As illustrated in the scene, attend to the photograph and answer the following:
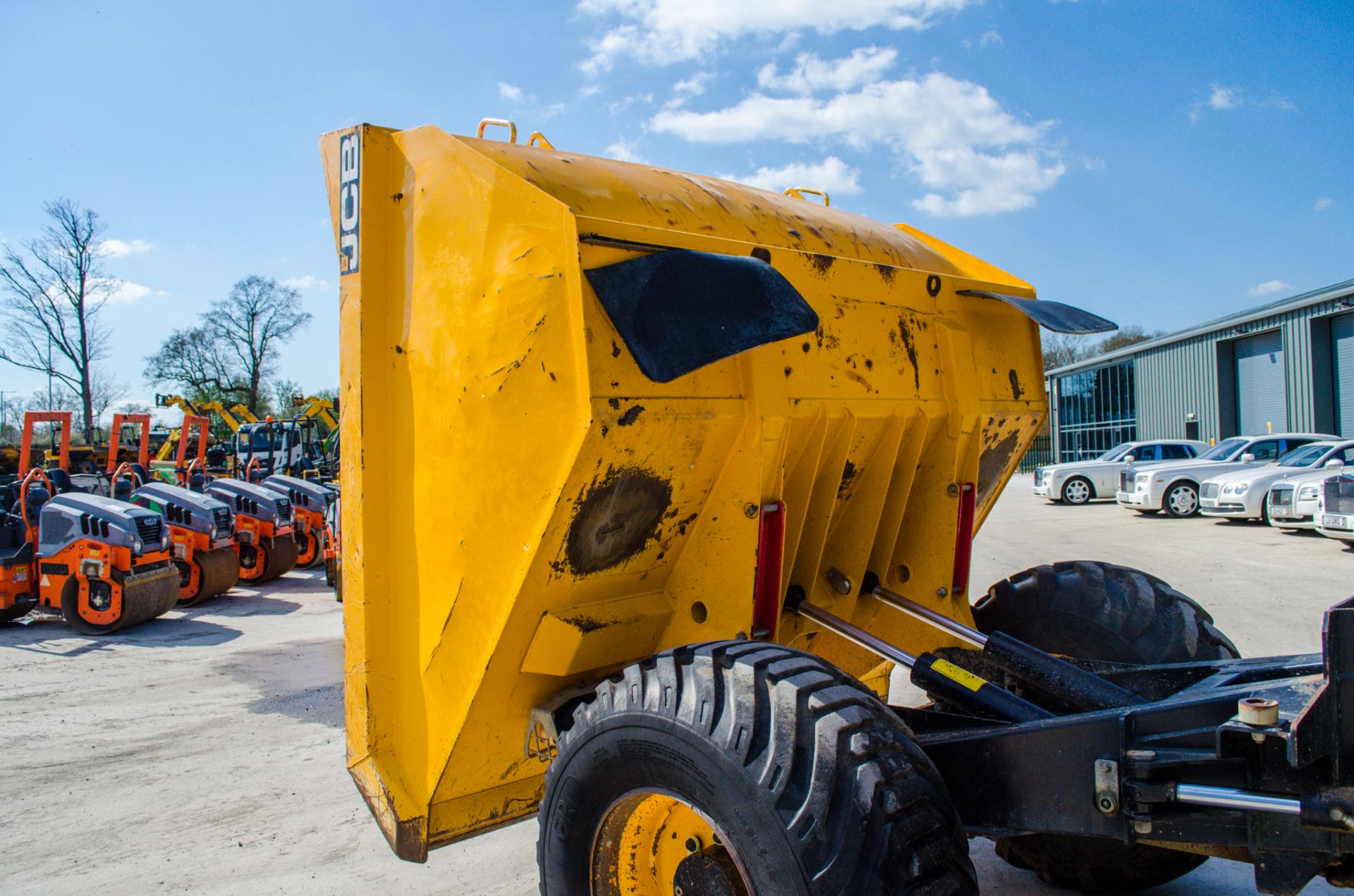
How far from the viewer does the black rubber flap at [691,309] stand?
2311mm

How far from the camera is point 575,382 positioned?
7.59ft

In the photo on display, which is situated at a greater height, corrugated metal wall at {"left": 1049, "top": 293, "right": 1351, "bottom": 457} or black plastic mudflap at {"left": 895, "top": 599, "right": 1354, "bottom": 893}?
corrugated metal wall at {"left": 1049, "top": 293, "right": 1351, "bottom": 457}

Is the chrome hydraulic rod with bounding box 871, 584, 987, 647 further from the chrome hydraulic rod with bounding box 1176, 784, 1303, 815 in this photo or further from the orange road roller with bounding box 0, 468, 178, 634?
the orange road roller with bounding box 0, 468, 178, 634

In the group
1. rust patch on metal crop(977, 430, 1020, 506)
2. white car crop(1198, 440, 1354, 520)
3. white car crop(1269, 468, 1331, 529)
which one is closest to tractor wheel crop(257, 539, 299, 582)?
rust patch on metal crop(977, 430, 1020, 506)

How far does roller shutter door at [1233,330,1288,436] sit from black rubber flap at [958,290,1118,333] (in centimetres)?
3076

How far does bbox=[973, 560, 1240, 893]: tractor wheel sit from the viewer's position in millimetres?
3191

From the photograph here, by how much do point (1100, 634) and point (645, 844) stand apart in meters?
2.02

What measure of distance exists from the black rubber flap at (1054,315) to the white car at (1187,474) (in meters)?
16.4

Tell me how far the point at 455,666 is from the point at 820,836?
128 centimetres

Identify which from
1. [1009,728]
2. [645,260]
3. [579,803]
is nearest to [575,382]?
[645,260]

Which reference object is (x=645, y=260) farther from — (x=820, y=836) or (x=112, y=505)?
(x=112, y=505)

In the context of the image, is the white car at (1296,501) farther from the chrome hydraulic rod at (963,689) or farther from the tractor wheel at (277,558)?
the tractor wheel at (277,558)

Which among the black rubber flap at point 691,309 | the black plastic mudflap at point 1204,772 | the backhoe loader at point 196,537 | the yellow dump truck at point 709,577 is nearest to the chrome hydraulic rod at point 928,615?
the yellow dump truck at point 709,577

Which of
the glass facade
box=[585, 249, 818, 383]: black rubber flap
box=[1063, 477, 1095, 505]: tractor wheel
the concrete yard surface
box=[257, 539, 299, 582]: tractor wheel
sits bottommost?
the concrete yard surface
